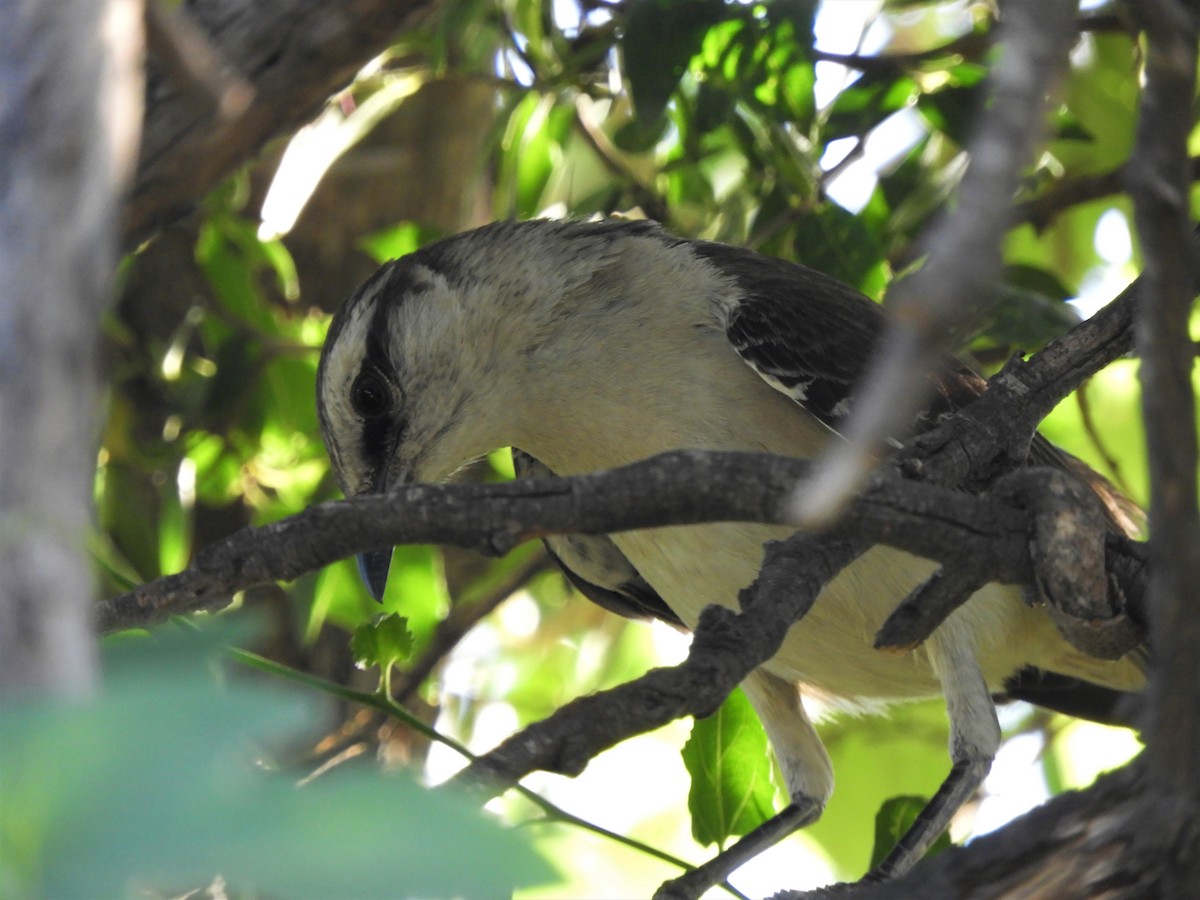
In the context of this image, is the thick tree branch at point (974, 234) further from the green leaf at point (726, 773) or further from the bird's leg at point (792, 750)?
the bird's leg at point (792, 750)

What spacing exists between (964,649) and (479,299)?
5.36ft

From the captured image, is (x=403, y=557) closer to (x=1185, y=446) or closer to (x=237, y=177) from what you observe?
(x=237, y=177)

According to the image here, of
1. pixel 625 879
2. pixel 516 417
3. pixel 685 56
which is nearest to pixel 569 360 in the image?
pixel 516 417

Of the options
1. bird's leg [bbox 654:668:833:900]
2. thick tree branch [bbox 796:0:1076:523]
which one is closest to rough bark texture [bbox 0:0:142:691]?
thick tree branch [bbox 796:0:1076:523]

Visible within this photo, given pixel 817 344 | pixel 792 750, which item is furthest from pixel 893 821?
pixel 817 344

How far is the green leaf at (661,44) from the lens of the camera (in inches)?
144

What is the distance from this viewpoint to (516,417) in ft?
12.8

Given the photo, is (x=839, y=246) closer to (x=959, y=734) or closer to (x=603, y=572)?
(x=603, y=572)

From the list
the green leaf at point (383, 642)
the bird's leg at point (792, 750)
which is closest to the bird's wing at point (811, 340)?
the bird's leg at point (792, 750)

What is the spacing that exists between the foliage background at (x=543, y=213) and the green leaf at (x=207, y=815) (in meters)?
2.67

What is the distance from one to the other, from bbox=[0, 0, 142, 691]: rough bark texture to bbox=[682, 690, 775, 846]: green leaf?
233 centimetres

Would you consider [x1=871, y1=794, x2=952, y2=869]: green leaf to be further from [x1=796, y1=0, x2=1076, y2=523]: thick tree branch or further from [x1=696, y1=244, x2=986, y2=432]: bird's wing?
[x1=796, y1=0, x2=1076, y2=523]: thick tree branch

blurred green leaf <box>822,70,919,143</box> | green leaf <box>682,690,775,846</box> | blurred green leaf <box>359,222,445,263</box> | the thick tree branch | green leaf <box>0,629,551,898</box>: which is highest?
blurred green leaf <box>359,222,445,263</box>

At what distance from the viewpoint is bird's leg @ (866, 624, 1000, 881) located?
3.35 metres
